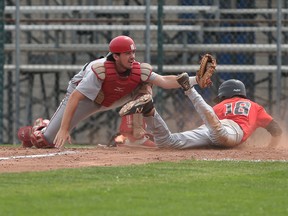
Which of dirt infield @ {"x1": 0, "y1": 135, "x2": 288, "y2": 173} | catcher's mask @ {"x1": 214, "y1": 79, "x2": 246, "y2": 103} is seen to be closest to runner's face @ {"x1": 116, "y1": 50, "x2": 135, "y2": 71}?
dirt infield @ {"x1": 0, "y1": 135, "x2": 288, "y2": 173}

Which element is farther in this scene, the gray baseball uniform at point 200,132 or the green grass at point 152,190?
the gray baseball uniform at point 200,132

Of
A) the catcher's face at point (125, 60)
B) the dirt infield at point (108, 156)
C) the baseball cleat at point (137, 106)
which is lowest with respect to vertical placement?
the dirt infield at point (108, 156)

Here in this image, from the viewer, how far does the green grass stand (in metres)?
6.53

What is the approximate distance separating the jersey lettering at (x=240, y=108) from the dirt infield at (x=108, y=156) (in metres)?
0.44

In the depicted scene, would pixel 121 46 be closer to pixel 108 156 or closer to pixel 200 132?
pixel 108 156

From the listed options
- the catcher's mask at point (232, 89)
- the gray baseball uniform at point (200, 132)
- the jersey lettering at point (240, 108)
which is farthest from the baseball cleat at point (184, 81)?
the catcher's mask at point (232, 89)

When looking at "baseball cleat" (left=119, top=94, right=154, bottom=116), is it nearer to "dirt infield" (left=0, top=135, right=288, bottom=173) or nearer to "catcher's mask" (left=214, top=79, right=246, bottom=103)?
"dirt infield" (left=0, top=135, right=288, bottom=173)

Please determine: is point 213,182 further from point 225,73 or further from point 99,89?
point 225,73

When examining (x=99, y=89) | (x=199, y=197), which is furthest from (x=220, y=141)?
(x=199, y=197)

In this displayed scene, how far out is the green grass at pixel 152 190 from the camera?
6531 mm

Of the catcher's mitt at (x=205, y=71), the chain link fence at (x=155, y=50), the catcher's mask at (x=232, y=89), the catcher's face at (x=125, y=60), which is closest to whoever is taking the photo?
the catcher's face at (x=125, y=60)

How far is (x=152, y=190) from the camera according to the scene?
744 centimetres

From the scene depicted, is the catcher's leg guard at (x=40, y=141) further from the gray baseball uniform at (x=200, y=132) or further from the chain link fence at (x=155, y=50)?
the chain link fence at (x=155, y=50)

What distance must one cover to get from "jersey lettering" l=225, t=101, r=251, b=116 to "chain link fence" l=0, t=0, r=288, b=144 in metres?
3.03
